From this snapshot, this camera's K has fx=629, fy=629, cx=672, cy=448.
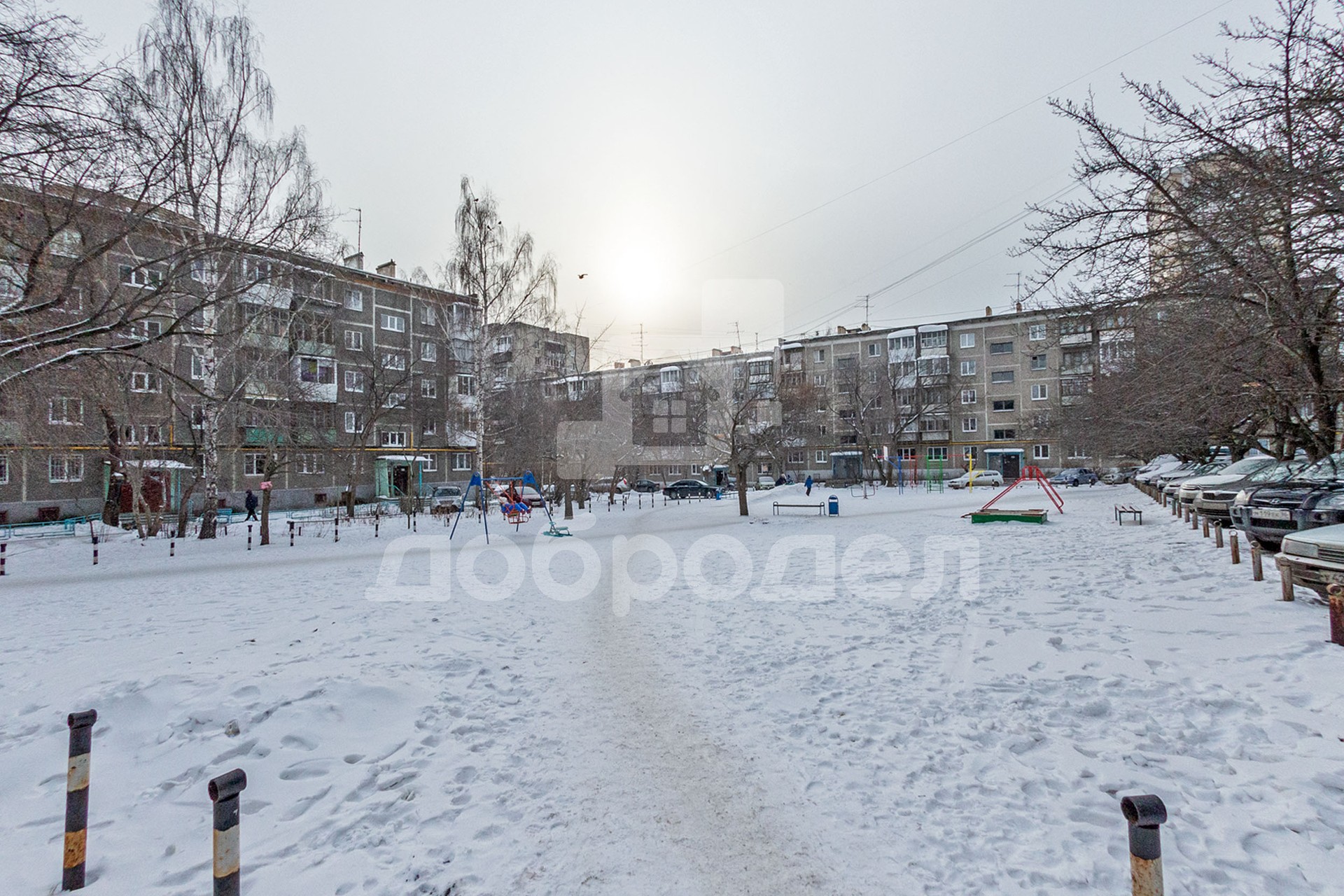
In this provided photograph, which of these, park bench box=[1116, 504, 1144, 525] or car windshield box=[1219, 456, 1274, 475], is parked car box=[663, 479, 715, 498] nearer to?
park bench box=[1116, 504, 1144, 525]

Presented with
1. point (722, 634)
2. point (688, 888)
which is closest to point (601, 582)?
point (722, 634)

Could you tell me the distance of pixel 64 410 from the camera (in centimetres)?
1750

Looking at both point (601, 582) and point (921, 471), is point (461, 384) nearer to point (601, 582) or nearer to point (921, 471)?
point (601, 582)

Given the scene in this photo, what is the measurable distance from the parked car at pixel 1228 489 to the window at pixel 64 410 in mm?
26539

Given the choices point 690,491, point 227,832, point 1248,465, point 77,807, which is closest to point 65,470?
point 690,491

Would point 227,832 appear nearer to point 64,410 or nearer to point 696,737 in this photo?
point 696,737

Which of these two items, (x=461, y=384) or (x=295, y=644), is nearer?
(x=295, y=644)

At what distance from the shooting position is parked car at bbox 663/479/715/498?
129ft

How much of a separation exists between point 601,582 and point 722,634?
3983mm

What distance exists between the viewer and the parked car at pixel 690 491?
3941cm

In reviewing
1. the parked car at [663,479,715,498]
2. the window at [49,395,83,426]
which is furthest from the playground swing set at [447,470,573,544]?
the parked car at [663,479,715,498]

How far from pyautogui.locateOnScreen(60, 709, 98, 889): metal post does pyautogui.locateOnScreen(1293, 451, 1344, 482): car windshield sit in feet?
54.7

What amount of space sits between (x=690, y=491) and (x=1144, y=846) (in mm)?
39074

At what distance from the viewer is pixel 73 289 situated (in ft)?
27.9
